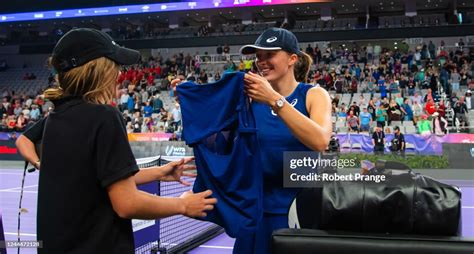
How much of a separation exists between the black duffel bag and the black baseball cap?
0.93 m

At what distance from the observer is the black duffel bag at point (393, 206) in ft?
5.23

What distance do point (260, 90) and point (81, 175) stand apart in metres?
0.78

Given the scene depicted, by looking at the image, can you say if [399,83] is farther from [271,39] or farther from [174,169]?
[174,169]

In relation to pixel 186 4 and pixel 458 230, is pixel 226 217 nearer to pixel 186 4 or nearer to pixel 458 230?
pixel 458 230

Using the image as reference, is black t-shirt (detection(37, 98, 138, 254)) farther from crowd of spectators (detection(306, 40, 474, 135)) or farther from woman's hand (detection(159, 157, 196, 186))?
crowd of spectators (detection(306, 40, 474, 135))

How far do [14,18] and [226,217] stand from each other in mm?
34580

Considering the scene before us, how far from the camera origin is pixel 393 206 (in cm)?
163

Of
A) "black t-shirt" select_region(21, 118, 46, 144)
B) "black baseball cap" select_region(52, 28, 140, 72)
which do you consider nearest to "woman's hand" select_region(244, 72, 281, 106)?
"black baseball cap" select_region(52, 28, 140, 72)

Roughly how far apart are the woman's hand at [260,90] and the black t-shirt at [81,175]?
0.60 m

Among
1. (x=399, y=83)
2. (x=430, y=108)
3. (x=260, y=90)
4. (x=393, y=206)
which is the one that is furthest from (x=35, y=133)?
(x=399, y=83)

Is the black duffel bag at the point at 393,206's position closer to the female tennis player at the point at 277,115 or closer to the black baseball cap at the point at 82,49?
the female tennis player at the point at 277,115

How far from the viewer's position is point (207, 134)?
2010 mm

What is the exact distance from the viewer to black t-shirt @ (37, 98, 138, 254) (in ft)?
4.88

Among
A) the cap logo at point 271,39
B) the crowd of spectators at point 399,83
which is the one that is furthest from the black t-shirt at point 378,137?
the cap logo at point 271,39
